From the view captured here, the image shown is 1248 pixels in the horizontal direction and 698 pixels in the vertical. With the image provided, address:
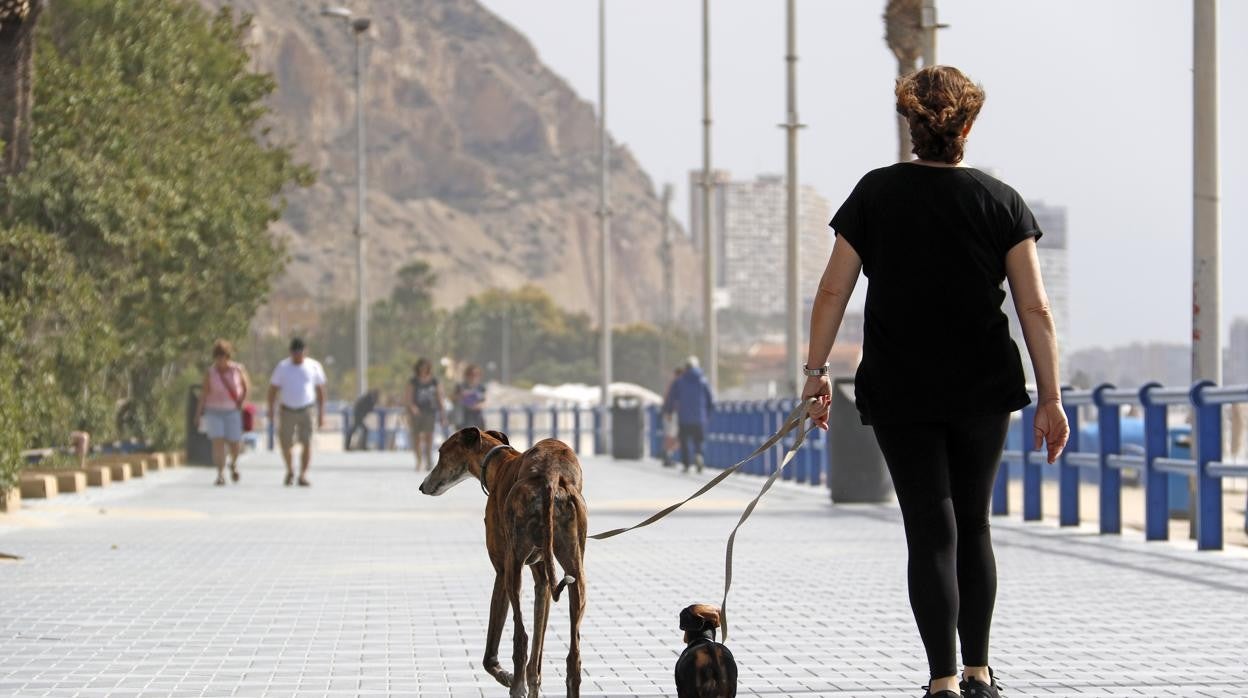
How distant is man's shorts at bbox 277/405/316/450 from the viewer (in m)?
24.5

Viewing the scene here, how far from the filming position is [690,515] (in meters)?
19.5

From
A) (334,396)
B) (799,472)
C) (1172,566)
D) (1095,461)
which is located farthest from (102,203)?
(334,396)

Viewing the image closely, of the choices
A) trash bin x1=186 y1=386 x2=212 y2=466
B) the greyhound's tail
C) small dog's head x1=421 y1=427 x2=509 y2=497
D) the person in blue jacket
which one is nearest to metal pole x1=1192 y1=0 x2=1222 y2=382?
small dog's head x1=421 y1=427 x2=509 y2=497

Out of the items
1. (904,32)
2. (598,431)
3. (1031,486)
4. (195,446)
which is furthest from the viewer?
(598,431)

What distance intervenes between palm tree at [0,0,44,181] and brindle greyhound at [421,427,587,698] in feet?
45.0

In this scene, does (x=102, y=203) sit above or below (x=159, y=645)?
above

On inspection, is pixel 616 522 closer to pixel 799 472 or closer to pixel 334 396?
pixel 799 472

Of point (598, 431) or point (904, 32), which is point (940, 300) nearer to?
point (904, 32)

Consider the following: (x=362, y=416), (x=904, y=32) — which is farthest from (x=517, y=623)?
(x=362, y=416)

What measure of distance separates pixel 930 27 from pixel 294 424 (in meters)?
8.60

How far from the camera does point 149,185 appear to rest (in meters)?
26.7

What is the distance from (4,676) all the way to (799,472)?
19.1 metres

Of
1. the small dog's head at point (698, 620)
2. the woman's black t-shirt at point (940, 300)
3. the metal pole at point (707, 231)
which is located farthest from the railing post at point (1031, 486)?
the metal pole at point (707, 231)

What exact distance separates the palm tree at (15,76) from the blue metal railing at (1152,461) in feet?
30.4
